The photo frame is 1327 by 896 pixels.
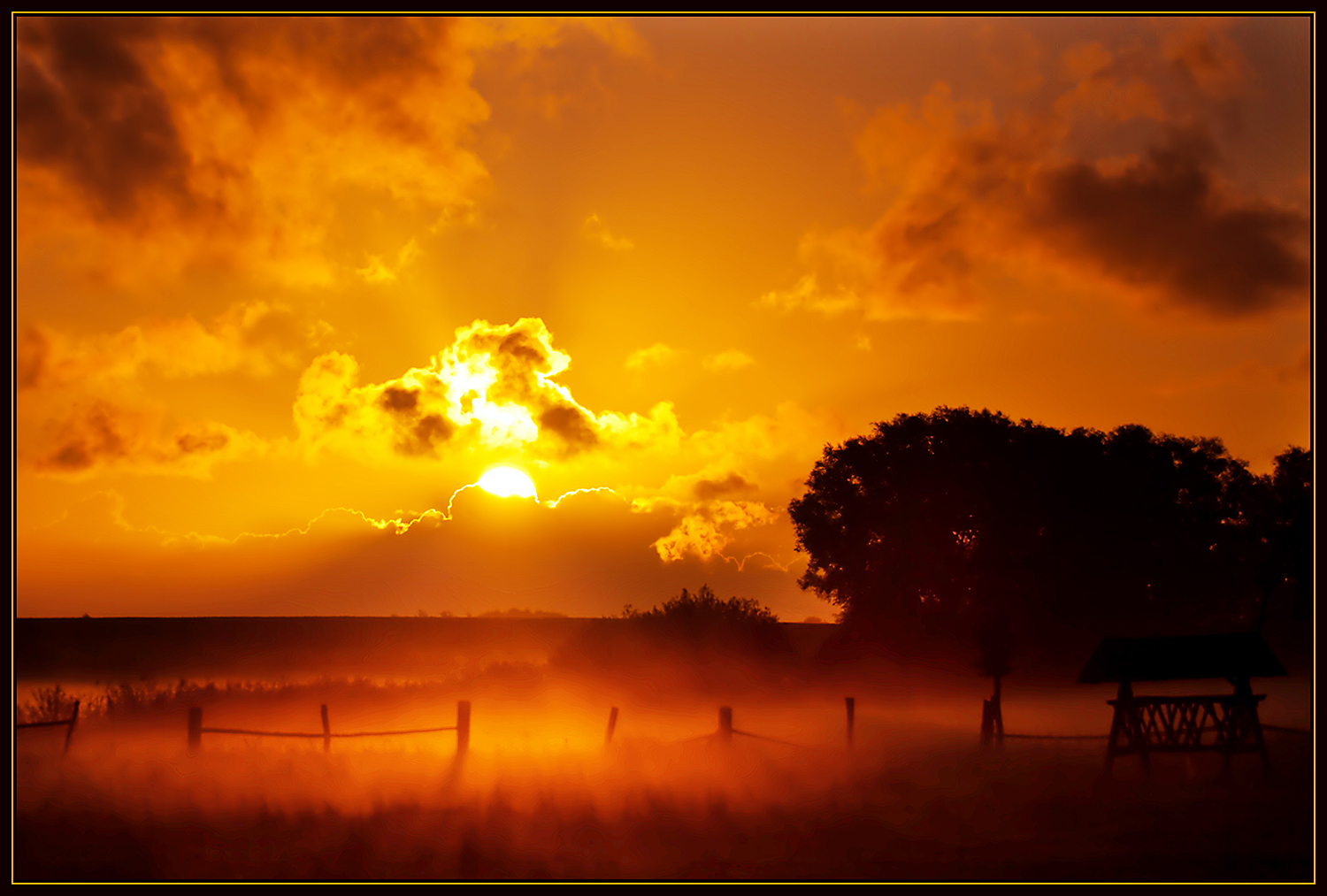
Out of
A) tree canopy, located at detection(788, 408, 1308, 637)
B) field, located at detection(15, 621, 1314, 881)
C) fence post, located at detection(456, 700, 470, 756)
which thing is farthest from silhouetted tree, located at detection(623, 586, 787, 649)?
fence post, located at detection(456, 700, 470, 756)

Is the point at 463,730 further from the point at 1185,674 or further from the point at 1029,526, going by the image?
the point at 1029,526

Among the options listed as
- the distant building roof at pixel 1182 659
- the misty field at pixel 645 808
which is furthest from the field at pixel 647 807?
the distant building roof at pixel 1182 659

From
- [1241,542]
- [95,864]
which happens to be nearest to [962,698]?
[1241,542]

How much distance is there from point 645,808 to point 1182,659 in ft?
39.0

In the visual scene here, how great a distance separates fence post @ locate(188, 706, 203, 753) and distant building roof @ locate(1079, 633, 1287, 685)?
21148mm

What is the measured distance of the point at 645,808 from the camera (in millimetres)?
18656

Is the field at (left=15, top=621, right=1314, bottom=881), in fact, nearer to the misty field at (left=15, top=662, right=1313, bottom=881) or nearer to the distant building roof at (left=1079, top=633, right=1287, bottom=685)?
the misty field at (left=15, top=662, right=1313, bottom=881)

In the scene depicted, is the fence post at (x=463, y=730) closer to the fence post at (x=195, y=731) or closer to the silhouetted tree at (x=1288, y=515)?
the fence post at (x=195, y=731)

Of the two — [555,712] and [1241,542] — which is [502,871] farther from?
[1241,542]

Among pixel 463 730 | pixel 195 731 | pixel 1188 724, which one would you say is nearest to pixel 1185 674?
pixel 1188 724

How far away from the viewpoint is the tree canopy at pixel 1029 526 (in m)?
43.8

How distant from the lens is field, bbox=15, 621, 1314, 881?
15.3 meters

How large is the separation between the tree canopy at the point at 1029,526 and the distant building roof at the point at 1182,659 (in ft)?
75.2

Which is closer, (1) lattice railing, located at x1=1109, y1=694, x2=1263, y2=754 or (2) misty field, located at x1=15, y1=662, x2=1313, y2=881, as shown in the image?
(2) misty field, located at x1=15, y1=662, x2=1313, y2=881
